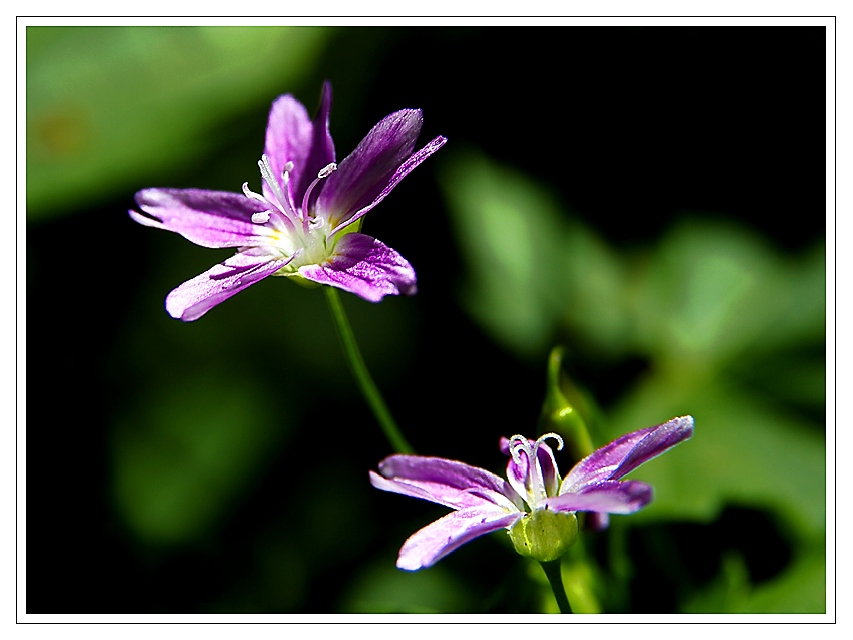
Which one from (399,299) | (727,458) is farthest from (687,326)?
(399,299)

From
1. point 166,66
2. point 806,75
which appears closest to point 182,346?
point 166,66

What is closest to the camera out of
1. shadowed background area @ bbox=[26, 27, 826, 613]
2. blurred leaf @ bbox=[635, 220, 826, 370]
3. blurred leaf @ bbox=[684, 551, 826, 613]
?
blurred leaf @ bbox=[684, 551, 826, 613]

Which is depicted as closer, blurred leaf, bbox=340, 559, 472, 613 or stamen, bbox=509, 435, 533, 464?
stamen, bbox=509, 435, 533, 464

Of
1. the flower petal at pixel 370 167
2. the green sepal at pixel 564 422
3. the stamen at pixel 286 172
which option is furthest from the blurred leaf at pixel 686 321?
the stamen at pixel 286 172

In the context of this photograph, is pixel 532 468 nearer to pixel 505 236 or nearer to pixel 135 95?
pixel 505 236

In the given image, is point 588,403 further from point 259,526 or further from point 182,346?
point 182,346

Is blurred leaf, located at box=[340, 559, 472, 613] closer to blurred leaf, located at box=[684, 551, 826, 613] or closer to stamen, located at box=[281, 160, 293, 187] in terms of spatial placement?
blurred leaf, located at box=[684, 551, 826, 613]

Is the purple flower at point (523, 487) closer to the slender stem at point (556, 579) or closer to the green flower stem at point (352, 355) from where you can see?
the slender stem at point (556, 579)

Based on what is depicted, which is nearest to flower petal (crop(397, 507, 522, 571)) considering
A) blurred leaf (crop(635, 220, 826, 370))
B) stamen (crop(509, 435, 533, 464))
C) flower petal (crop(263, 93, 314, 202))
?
stamen (crop(509, 435, 533, 464))

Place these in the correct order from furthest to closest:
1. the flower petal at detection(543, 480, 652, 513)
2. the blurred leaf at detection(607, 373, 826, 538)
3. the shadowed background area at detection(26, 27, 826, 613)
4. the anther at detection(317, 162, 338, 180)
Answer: the shadowed background area at detection(26, 27, 826, 613)
the blurred leaf at detection(607, 373, 826, 538)
the anther at detection(317, 162, 338, 180)
the flower petal at detection(543, 480, 652, 513)
